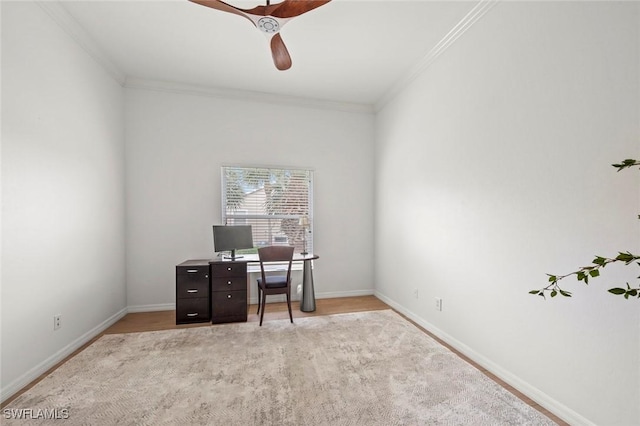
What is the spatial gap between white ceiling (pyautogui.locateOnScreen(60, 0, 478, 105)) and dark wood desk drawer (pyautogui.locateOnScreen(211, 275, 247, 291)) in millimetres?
2542

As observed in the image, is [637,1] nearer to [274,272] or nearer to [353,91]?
[353,91]

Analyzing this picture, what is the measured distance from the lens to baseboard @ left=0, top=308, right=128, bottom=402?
1.98 metres

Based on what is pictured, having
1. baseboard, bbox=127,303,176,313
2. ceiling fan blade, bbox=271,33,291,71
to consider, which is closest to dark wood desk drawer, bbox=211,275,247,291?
baseboard, bbox=127,303,176,313

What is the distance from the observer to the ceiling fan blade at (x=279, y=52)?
2.25m

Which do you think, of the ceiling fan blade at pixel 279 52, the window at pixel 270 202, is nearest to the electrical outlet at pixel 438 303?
the window at pixel 270 202

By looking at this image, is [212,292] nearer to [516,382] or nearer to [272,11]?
[272,11]

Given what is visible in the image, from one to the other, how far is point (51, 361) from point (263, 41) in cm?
348

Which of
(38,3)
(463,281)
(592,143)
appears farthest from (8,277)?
(592,143)

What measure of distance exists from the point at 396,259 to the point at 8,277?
3.76 meters

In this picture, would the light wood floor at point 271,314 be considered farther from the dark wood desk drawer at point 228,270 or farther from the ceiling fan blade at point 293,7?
the ceiling fan blade at point 293,7

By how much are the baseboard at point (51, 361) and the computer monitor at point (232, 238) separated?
4.77 feet

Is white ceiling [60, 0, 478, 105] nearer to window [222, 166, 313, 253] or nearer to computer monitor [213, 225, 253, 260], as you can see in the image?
window [222, 166, 313, 253]

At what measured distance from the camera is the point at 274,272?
4.18 metres

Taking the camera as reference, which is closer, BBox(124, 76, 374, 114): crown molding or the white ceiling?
the white ceiling
